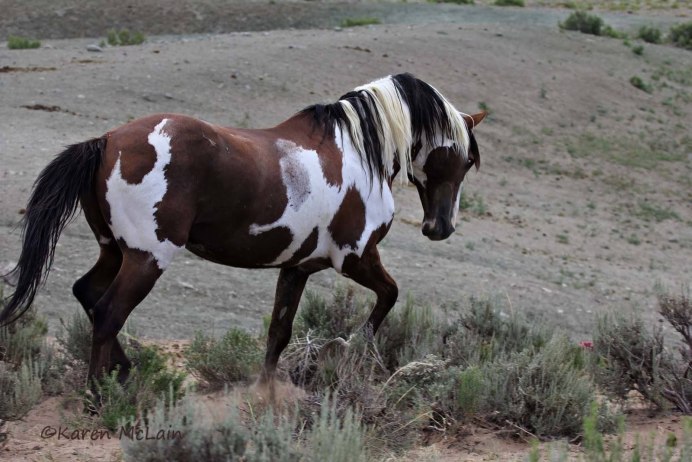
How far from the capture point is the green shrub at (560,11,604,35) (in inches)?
1061

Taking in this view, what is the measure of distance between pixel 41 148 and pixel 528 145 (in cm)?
915

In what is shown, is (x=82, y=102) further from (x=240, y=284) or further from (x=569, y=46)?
(x=569, y=46)

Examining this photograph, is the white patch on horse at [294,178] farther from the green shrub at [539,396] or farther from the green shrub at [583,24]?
the green shrub at [583,24]

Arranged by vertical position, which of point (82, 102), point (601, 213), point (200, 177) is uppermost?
point (200, 177)

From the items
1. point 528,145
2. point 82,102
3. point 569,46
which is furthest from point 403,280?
point 569,46

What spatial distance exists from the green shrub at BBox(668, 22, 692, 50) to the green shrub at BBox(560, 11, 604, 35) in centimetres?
262

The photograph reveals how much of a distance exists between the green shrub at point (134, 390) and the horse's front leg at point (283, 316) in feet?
1.73

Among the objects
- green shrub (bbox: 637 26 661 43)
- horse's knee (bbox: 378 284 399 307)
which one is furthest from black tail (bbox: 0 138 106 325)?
green shrub (bbox: 637 26 661 43)

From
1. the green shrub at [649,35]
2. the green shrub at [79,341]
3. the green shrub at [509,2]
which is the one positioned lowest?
the green shrub at [79,341]

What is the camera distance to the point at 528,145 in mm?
18031

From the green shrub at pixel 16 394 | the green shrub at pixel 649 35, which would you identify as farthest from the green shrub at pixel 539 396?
the green shrub at pixel 649 35

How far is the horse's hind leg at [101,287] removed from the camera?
17.0ft

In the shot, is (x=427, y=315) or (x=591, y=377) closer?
(x=591, y=377)

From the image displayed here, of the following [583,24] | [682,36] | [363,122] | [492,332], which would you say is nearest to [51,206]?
[363,122]
